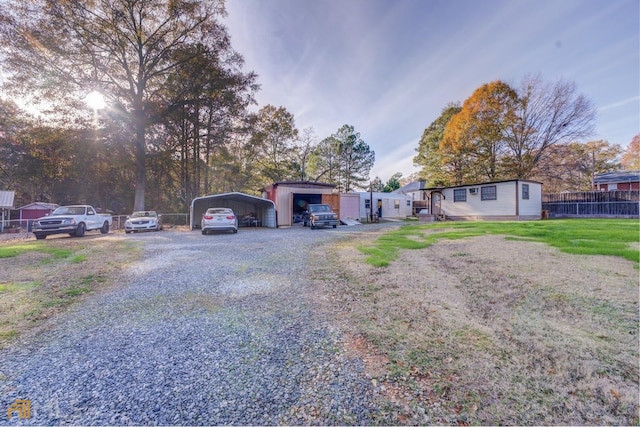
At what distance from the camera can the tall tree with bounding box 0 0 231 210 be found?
15172 millimetres

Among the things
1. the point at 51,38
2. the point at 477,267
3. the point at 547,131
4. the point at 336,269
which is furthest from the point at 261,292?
the point at 547,131

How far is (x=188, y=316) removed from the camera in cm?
362

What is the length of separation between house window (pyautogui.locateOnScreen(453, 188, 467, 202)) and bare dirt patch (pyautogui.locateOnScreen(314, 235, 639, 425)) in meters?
16.7

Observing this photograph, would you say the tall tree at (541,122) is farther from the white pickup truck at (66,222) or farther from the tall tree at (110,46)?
the white pickup truck at (66,222)

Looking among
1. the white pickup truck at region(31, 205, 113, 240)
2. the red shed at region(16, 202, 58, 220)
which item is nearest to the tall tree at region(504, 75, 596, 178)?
the white pickup truck at region(31, 205, 113, 240)

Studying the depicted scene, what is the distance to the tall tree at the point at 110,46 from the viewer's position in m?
15.2

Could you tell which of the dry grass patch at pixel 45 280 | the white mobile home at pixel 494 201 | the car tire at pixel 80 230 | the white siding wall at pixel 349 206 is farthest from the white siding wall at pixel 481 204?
the car tire at pixel 80 230

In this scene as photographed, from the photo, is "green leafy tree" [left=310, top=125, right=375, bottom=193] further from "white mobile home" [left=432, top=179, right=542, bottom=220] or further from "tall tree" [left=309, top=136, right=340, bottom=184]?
"white mobile home" [left=432, top=179, right=542, bottom=220]

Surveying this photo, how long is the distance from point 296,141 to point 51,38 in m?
23.4

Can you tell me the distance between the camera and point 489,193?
19531mm

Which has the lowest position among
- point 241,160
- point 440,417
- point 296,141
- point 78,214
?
point 440,417

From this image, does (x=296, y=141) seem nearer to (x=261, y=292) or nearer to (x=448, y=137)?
(x=448, y=137)

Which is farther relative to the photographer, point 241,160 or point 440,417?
point 241,160

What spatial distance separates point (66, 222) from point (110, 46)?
12.8 metres
